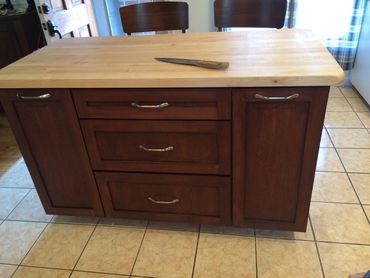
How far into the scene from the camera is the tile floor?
147 centimetres

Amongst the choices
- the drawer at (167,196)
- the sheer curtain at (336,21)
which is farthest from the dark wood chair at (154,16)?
the sheer curtain at (336,21)

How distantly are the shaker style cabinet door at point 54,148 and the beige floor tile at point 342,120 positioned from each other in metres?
1.88

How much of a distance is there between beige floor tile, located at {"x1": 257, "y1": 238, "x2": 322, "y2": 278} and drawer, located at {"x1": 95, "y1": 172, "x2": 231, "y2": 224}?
24 cm

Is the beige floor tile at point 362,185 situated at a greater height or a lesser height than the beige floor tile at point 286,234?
greater

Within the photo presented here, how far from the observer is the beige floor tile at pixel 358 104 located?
2672 millimetres

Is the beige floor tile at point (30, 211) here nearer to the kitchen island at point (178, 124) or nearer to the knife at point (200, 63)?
the kitchen island at point (178, 124)

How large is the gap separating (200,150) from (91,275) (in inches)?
31.3

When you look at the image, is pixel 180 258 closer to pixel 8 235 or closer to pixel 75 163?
pixel 75 163

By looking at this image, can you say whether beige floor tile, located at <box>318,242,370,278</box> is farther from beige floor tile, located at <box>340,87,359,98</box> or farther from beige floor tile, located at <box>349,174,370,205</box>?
beige floor tile, located at <box>340,87,359,98</box>

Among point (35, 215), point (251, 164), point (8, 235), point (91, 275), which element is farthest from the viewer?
point (35, 215)

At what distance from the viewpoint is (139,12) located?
198 centimetres

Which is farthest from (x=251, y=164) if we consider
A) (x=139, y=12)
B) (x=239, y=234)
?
(x=139, y=12)

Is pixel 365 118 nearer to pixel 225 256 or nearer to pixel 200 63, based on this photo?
pixel 225 256

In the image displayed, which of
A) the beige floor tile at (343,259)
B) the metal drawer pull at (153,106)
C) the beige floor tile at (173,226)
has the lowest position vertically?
the beige floor tile at (343,259)
